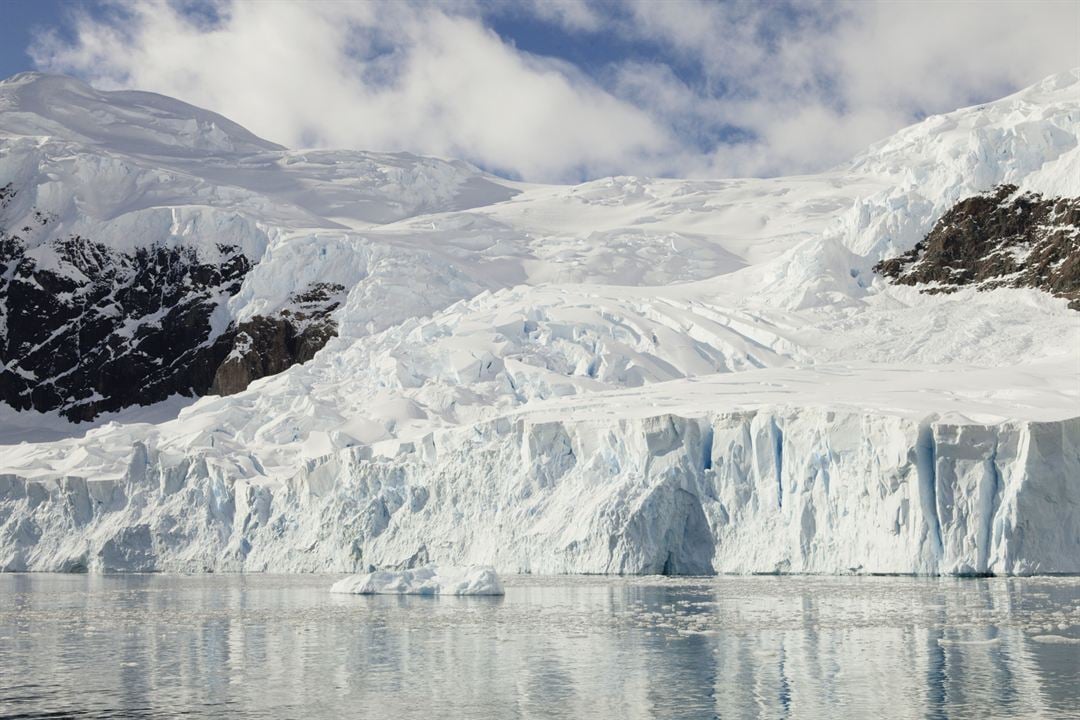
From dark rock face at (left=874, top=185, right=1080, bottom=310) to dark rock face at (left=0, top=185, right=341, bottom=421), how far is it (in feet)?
119

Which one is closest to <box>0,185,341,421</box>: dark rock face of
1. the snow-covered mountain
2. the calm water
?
the snow-covered mountain

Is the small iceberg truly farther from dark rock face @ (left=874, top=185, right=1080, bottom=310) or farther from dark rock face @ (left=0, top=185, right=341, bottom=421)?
dark rock face @ (left=0, top=185, right=341, bottom=421)

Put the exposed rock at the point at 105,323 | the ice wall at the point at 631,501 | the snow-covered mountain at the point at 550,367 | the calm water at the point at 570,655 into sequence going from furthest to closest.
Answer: the exposed rock at the point at 105,323 → the snow-covered mountain at the point at 550,367 → the ice wall at the point at 631,501 → the calm water at the point at 570,655

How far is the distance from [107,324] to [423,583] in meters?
54.8

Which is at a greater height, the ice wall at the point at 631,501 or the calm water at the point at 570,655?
the ice wall at the point at 631,501

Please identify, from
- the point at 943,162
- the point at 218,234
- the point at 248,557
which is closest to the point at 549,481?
the point at 248,557

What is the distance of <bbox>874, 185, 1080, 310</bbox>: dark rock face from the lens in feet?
149

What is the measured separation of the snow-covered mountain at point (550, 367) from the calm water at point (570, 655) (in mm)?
4698

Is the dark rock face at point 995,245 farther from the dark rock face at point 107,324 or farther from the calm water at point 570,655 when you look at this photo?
the dark rock face at point 107,324

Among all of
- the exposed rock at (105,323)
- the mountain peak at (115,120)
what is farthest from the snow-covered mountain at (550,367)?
the mountain peak at (115,120)

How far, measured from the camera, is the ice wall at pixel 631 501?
27844 millimetres

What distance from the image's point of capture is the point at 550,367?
44438mm

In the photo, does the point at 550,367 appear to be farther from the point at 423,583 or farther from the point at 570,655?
the point at 570,655

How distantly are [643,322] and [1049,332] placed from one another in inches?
576
